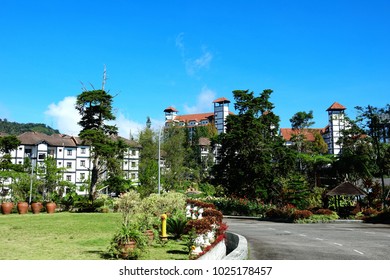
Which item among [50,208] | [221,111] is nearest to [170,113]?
[221,111]

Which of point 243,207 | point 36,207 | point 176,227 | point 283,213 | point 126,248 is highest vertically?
point 126,248

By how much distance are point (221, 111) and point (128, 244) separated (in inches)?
4554

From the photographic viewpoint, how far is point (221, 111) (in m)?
125

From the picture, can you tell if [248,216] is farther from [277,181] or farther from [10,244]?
[10,244]

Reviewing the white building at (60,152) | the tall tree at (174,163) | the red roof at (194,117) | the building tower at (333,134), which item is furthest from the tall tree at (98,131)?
the red roof at (194,117)

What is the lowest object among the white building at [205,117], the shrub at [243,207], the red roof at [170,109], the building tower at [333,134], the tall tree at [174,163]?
the shrub at [243,207]

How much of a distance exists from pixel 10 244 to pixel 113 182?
22.1 metres

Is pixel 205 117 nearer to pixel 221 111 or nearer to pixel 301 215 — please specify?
pixel 221 111

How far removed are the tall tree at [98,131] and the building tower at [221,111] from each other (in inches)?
3445

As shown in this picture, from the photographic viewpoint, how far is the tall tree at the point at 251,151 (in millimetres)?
40406

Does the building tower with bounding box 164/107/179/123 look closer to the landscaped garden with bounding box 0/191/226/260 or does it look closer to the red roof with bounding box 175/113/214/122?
the red roof with bounding box 175/113/214/122

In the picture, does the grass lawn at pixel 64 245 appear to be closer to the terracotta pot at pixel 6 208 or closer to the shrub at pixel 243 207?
the terracotta pot at pixel 6 208

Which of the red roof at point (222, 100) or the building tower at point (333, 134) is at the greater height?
the red roof at point (222, 100)
